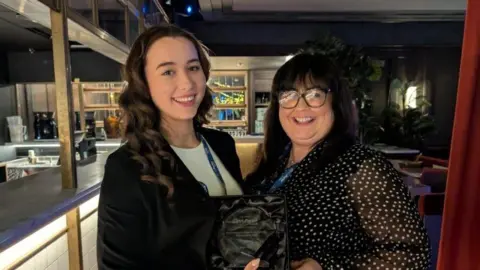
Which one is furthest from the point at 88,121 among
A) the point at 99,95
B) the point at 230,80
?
the point at 230,80

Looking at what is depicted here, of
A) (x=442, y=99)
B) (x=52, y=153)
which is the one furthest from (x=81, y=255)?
(x=442, y=99)

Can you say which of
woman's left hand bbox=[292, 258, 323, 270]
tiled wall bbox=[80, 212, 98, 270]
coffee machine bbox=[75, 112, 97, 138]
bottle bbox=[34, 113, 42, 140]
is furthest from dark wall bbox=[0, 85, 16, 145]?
woman's left hand bbox=[292, 258, 323, 270]

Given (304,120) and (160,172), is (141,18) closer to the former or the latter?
(304,120)

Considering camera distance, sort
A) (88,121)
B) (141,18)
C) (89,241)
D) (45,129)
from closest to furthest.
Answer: (89,241), (141,18), (45,129), (88,121)

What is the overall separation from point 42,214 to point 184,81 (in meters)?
0.84

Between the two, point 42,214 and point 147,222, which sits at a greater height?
point 147,222

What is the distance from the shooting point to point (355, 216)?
3.75 feet

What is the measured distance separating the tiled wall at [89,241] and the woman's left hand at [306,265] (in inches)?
56.8

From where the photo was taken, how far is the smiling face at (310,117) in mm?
1301

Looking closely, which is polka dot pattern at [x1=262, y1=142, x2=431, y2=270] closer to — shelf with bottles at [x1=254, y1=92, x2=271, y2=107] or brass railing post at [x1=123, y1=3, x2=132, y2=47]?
brass railing post at [x1=123, y1=3, x2=132, y2=47]

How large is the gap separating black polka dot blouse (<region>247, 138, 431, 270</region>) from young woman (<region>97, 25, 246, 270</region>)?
0.29m

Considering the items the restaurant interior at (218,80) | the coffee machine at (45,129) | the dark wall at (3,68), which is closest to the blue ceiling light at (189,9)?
the restaurant interior at (218,80)

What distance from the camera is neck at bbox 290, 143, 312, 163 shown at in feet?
4.50

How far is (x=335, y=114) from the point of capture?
1329 millimetres
